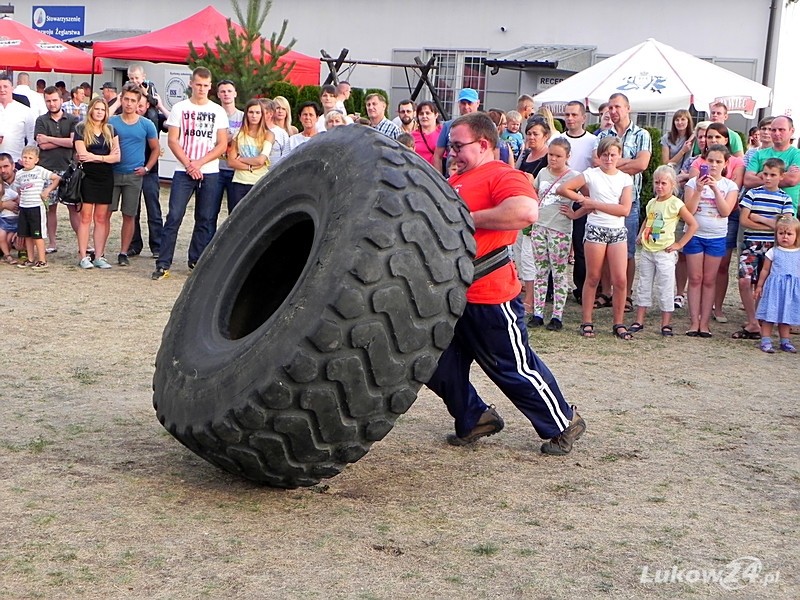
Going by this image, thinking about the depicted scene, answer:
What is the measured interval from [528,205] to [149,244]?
25.0ft

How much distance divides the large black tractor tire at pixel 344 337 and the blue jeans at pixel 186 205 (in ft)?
18.8

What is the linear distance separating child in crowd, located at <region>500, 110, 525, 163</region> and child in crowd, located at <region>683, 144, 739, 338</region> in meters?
2.45

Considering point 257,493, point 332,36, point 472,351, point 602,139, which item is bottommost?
point 257,493

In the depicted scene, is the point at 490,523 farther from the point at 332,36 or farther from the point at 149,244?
the point at 332,36

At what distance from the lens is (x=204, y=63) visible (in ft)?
59.8

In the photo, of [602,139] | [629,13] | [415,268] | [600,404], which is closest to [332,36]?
[629,13]

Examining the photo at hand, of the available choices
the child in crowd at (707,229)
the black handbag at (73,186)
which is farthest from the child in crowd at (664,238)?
the black handbag at (73,186)

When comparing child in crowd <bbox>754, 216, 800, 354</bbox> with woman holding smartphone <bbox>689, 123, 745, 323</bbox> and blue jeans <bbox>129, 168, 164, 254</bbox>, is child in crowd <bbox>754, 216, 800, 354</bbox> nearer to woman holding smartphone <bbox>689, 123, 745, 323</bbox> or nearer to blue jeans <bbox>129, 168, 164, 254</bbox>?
woman holding smartphone <bbox>689, 123, 745, 323</bbox>

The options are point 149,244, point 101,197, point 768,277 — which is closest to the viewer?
point 768,277

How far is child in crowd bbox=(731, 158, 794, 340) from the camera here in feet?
28.2

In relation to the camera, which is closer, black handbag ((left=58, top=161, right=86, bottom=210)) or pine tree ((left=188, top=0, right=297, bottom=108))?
black handbag ((left=58, top=161, right=86, bottom=210))

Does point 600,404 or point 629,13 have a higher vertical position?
point 629,13

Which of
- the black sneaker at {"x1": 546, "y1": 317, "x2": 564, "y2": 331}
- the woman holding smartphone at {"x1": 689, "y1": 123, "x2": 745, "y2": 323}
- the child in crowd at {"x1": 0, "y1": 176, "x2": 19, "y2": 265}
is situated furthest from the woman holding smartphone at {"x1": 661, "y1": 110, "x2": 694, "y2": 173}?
the child in crowd at {"x1": 0, "y1": 176, "x2": 19, "y2": 265}

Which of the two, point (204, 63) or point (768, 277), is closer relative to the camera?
point (768, 277)
